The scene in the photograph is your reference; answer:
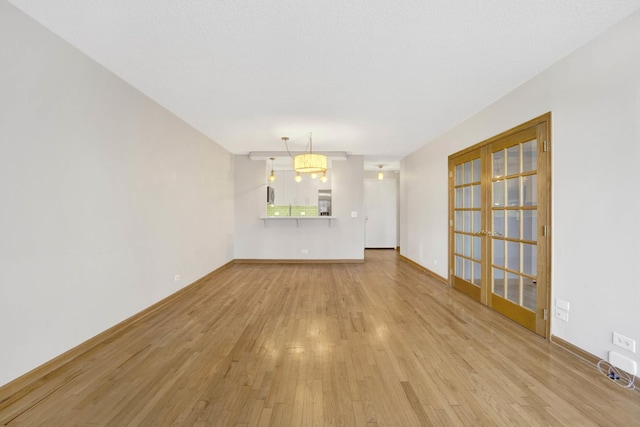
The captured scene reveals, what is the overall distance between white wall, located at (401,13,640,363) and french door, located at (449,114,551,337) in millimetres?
142

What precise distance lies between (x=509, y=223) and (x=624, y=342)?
1.48 m

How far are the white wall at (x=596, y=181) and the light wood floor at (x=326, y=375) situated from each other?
492 mm

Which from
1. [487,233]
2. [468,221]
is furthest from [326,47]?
[468,221]

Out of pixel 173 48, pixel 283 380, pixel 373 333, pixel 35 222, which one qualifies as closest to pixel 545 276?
pixel 373 333

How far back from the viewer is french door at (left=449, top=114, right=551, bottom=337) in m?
2.73

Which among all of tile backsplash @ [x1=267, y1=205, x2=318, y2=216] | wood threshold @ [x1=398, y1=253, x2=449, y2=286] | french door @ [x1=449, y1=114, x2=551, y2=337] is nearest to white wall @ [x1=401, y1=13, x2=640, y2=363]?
french door @ [x1=449, y1=114, x2=551, y2=337]

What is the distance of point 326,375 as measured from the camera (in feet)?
6.78

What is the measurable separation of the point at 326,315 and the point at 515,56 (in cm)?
328

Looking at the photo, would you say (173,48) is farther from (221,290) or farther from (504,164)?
(504,164)

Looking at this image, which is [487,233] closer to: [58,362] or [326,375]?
[326,375]

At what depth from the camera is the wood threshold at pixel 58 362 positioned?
1.81m

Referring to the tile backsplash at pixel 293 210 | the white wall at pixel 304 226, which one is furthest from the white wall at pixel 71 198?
the tile backsplash at pixel 293 210

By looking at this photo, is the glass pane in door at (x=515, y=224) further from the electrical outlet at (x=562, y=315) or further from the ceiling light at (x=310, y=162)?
the ceiling light at (x=310, y=162)

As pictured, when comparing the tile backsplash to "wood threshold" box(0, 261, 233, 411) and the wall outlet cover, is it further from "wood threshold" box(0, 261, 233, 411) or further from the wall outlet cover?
the wall outlet cover
